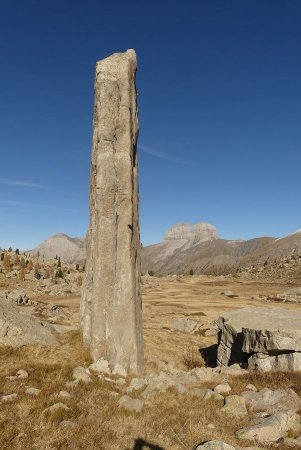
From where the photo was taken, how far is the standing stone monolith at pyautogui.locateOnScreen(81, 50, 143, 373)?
57.8 ft

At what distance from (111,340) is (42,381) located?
4073mm

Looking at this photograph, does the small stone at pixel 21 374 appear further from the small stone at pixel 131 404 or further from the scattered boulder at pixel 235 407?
the scattered boulder at pixel 235 407

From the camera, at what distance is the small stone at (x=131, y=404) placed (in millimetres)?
11781

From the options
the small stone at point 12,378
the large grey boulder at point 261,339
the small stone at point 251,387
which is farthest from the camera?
the large grey boulder at point 261,339

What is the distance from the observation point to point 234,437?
9.91 metres

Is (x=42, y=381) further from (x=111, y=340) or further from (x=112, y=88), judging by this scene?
(x=112, y=88)

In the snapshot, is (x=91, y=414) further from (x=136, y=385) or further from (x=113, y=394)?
(x=136, y=385)

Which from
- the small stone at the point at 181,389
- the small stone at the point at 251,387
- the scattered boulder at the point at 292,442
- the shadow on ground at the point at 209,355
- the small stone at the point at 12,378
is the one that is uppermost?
the small stone at the point at 12,378

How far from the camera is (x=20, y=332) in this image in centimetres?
1841

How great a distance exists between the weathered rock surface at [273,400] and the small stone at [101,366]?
6.27 m

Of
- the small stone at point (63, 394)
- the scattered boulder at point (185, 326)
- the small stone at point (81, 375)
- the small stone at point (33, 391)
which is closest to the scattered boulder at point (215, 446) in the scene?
the small stone at point (63, 394)

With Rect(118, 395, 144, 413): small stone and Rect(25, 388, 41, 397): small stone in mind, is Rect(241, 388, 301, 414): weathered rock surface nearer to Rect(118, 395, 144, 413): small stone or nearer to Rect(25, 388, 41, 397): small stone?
Rect(118, 395, 144, 413): small stone

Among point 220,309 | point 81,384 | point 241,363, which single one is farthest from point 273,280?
point 81,384

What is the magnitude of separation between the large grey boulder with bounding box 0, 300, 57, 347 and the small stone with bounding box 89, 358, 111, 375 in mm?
2819
